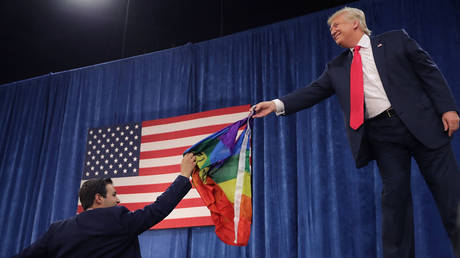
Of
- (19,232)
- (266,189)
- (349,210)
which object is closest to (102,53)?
(19,232)

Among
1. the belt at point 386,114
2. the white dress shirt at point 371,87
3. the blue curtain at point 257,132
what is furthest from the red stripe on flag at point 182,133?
the belt at point 386,114

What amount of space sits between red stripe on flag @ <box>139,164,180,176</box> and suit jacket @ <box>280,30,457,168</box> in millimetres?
2813

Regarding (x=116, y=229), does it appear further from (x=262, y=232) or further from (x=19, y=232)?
(x=19, y=232)

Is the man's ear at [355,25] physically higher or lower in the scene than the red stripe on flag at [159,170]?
higher

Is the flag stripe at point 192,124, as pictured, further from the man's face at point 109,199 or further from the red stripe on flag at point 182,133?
the man's face at point 109,199

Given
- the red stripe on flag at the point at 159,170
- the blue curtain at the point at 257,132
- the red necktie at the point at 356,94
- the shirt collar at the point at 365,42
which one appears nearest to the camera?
the red necktie at the point at 356,94

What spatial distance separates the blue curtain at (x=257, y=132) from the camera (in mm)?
3910

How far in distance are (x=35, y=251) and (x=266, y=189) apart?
250 centimetres

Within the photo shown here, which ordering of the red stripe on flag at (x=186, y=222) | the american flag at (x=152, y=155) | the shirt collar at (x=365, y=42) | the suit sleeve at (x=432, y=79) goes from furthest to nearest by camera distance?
the american flag at (x=152, y=155), the red stripe on flag at (x=186, y=222), the shirt collar at (x=365, y=42), the suit sleeve at (x=432, y=79)

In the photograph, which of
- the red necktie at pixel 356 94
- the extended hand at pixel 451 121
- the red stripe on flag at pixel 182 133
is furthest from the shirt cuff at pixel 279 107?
the red stripe on flag at pixel 182 133

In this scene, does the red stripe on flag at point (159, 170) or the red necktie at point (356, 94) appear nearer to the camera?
the red necktie at point (356, 94)

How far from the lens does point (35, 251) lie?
2.17 meters

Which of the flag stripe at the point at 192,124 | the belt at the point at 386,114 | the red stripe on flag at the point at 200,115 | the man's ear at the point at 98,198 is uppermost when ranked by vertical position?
the red stripe on flag at the point at 200,115

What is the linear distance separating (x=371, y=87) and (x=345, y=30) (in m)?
0.38
